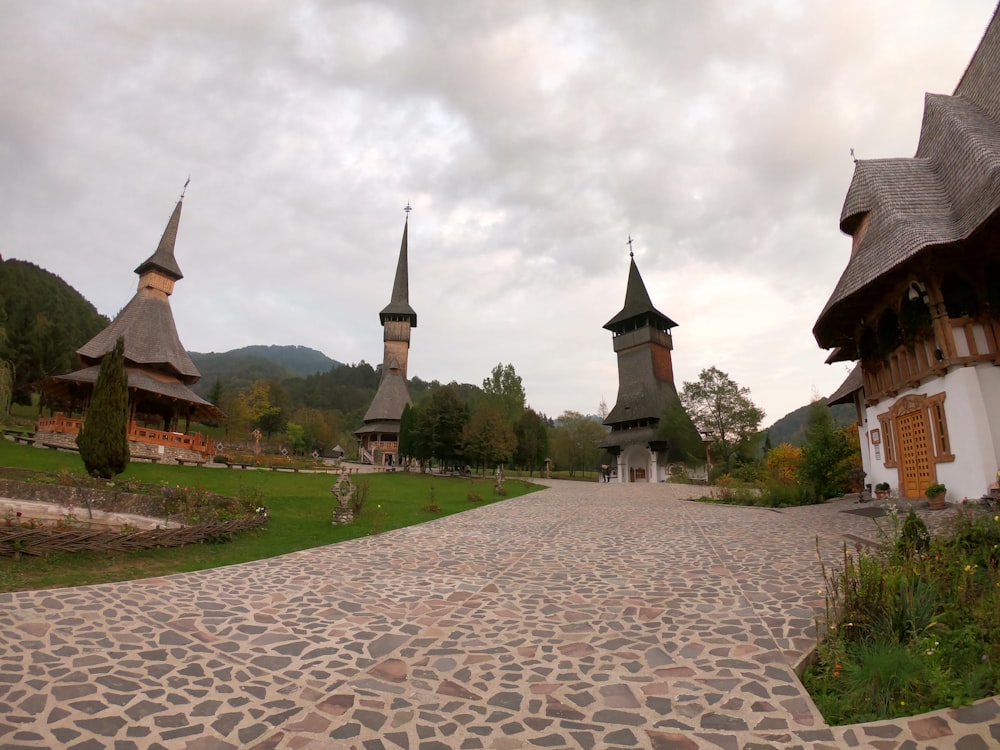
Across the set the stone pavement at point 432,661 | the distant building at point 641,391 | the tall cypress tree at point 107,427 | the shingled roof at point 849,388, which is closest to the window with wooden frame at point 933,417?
the shingled roof at point 849,388

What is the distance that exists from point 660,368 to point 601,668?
4270 centimetres

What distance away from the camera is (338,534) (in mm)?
10789

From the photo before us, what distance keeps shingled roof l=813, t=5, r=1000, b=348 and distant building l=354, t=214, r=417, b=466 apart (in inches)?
1382

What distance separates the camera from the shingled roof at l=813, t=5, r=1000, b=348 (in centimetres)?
1116

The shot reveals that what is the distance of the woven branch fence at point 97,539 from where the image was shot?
22.6 ft

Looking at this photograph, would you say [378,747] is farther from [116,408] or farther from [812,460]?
[812,460]

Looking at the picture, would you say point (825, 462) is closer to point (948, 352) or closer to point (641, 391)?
point (948, 352)

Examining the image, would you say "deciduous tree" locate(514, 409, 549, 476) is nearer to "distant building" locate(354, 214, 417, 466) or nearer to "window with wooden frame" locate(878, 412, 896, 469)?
"distant building" locate(354, 214, 417, 466)

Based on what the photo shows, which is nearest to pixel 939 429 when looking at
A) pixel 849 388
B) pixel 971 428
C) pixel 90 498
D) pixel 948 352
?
pixel 971 428

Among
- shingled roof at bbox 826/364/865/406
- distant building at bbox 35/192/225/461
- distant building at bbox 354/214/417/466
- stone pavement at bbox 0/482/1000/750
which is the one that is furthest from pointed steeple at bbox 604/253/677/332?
stone pavement at bbox 0/482/1000/750

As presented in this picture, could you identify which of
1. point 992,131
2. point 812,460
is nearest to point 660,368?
point 812,460

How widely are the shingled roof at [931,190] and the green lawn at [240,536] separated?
12760 mm

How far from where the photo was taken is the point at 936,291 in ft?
39.3

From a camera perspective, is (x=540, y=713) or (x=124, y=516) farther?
(x=124, y=516)
